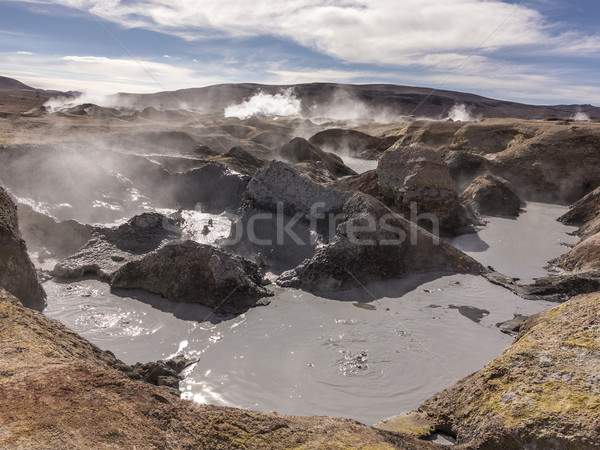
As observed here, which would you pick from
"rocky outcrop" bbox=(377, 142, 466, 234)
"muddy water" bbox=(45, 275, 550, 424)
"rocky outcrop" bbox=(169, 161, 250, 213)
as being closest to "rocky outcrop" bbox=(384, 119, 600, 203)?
"rocky outcrop" bbox=(377, 142, 466, 234)

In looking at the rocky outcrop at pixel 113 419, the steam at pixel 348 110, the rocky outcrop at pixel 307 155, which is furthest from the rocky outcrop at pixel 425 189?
the steam at pixel 348 110

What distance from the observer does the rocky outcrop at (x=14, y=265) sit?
4.66 m

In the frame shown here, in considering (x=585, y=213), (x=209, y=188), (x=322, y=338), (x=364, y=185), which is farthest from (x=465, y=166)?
(x=322, y=338)

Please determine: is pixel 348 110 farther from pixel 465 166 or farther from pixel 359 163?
pixel 465 166

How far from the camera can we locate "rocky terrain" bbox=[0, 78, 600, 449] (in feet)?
6.79

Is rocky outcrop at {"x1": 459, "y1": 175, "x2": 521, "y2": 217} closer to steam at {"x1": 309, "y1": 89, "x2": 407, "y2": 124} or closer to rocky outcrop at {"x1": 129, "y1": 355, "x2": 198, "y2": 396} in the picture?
rocky outcrop at {"x1": 129, "y1": 355, "x2": 198, "y2": 396}

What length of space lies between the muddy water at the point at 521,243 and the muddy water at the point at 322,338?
5.13ft

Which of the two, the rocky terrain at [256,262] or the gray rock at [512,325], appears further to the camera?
the gray rock at [512,325]

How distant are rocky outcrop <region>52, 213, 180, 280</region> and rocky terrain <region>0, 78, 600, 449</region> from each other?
0.03m

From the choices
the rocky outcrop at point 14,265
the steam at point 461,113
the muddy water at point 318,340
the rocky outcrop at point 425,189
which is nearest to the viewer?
the muddy water at point 318,340

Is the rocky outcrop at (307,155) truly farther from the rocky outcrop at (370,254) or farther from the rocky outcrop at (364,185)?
the rocky outcrop at (370,254)

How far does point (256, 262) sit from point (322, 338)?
227cm

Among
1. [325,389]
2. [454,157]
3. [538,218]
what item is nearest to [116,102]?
[454,157]

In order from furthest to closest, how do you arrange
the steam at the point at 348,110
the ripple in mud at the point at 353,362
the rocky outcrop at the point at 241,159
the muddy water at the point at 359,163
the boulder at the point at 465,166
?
the steam at the point at 348,110 < the muddy water at the point at 359,163 < the boulder at the point at 465,166 < the rocky outcrop at the point at 241,159 < the ripple in mud at the point at 353,362
